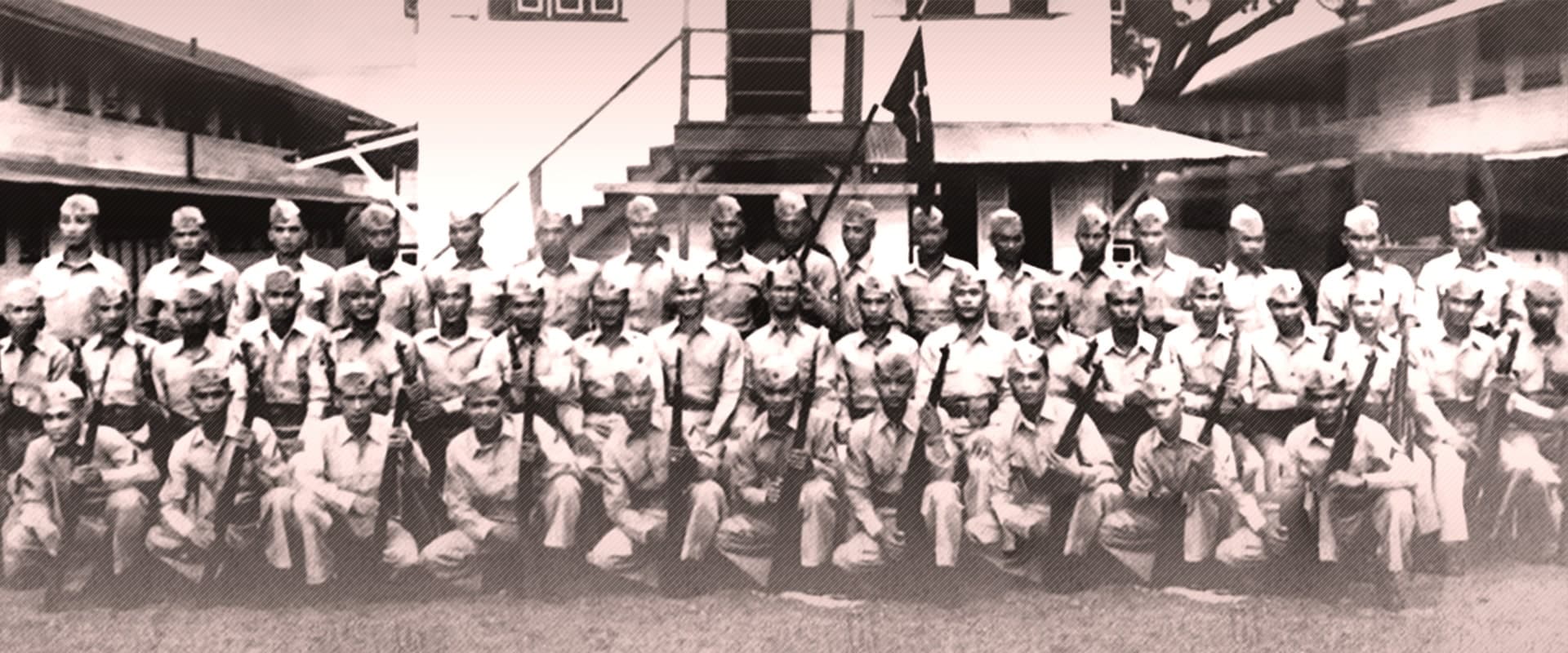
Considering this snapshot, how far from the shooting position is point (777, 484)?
371cm

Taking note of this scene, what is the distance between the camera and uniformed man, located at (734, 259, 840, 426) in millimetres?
3697

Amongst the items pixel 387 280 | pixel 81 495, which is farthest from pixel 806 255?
pixel 81 495

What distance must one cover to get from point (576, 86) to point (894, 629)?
176 centimetres

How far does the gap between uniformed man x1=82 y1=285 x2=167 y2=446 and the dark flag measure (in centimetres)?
215

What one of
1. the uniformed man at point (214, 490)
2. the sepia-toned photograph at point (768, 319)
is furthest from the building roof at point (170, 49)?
the uniformed man at point (214, 490)

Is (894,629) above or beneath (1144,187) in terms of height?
beneath

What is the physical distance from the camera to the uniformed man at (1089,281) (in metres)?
3.77

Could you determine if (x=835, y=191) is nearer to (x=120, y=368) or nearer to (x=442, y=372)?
(x=442, y=372)

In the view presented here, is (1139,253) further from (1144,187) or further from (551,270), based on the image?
(551,270)

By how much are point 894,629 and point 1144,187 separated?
4.72 ft

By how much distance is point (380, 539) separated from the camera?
364cm

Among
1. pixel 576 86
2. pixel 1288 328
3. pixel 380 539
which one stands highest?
pixel 576 86

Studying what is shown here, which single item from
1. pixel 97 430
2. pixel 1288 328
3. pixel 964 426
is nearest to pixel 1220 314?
pixel 1288 328

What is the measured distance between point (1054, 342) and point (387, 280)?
1.88m
